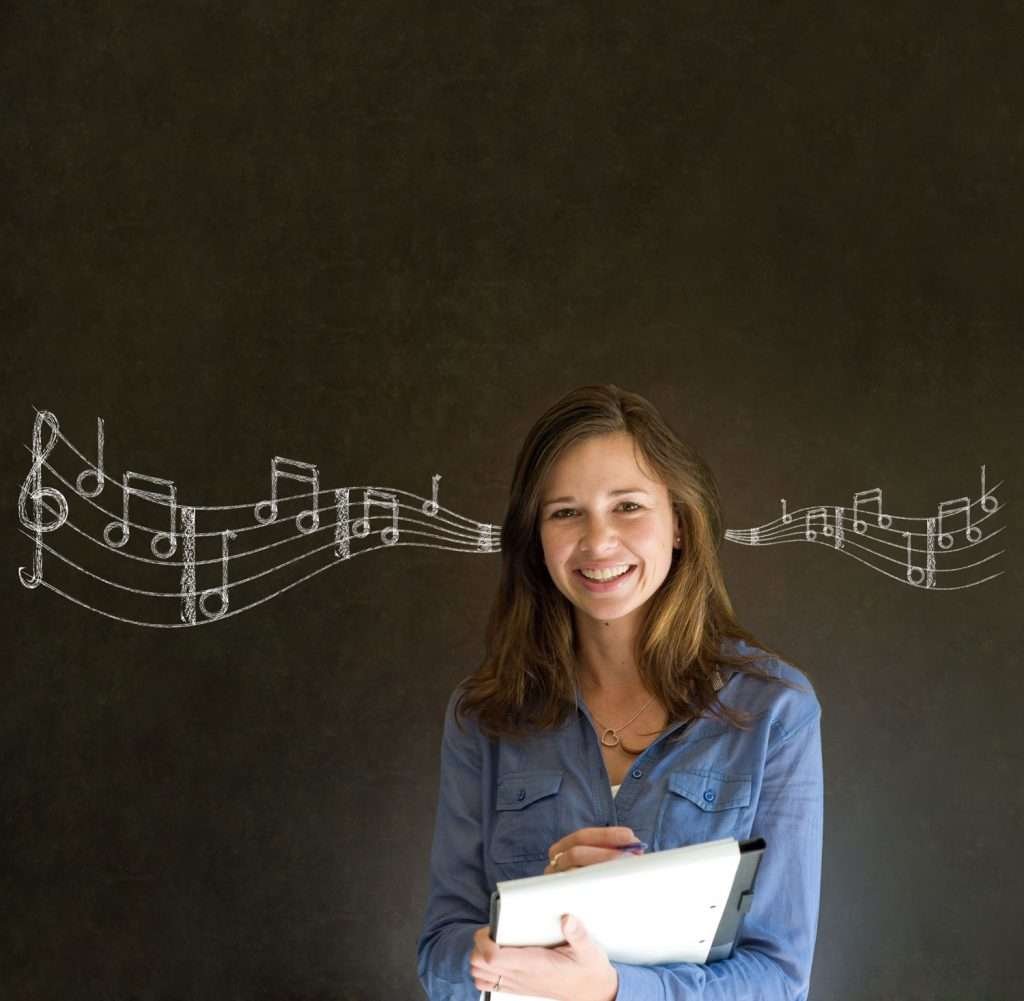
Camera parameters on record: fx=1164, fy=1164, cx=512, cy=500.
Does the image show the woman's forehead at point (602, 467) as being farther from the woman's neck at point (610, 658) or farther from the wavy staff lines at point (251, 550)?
the wavy staff lines at point (251, 550)

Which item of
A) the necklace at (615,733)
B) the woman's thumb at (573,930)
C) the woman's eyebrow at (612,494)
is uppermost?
the woman's eyebrow at (612,494)

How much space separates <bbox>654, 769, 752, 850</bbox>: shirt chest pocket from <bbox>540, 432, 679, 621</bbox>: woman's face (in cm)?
27

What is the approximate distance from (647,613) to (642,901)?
0.53 meters

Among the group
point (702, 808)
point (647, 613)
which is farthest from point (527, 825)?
point (647, 613)

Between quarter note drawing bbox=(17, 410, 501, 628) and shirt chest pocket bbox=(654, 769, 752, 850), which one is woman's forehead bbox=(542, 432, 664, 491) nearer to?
shirt chest pocket bbox=(654, 769, 752, 850)

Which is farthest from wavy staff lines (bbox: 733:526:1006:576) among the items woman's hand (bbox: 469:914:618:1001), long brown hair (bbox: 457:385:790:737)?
woman's hand (bbox: 469:914:618:1001)

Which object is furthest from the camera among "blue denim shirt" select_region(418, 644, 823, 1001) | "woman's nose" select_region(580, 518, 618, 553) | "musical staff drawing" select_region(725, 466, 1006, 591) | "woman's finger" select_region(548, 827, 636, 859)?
"musical staff drawing" select_region(725, 466, 1006, 591)

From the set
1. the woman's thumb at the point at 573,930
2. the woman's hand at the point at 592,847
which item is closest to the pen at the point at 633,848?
the woman's hand at the point at 592,847

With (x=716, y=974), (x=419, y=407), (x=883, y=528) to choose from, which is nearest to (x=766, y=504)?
(x=883, y=528)

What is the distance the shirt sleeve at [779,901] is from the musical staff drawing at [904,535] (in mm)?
1039

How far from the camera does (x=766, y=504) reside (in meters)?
2.71

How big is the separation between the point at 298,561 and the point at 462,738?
90 cm

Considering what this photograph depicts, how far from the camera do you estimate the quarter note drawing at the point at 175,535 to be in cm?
261

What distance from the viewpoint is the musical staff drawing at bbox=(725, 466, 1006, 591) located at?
271cm
